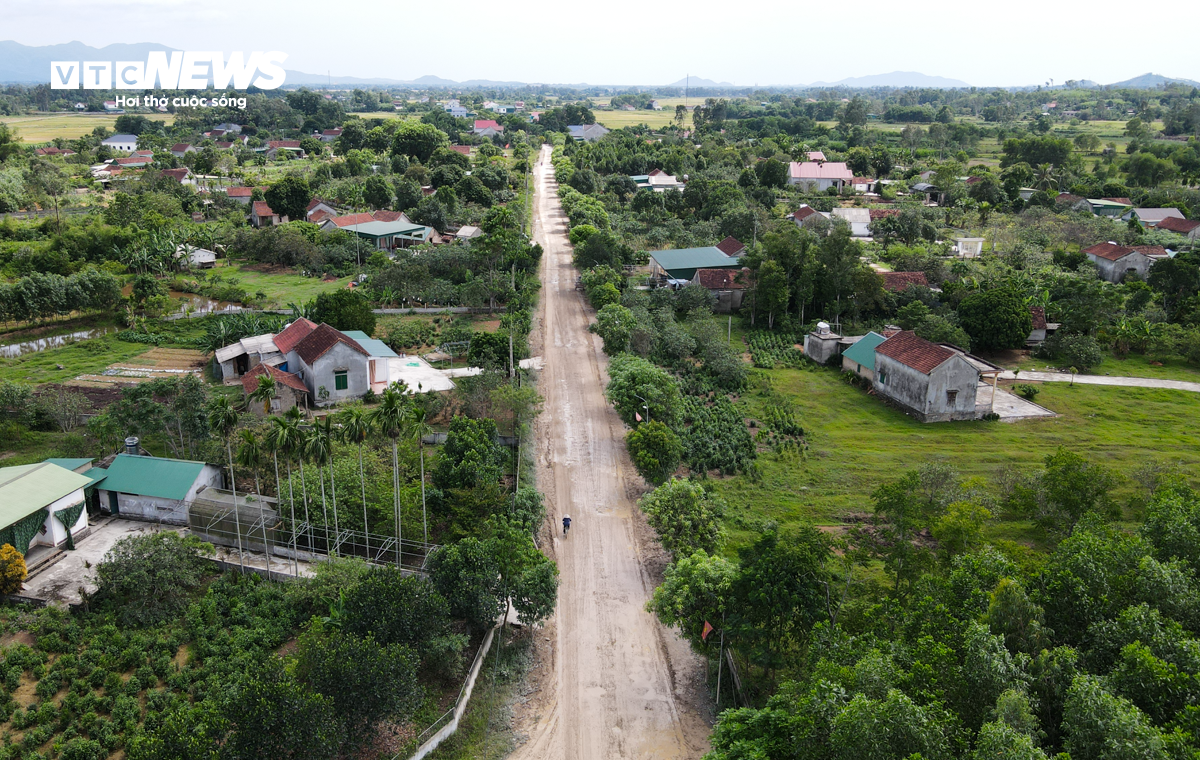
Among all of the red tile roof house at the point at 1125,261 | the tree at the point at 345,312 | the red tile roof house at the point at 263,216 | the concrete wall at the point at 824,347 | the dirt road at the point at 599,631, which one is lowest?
the dirt road at the point at 599,631

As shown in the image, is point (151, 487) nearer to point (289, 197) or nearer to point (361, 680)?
point (361, 680)

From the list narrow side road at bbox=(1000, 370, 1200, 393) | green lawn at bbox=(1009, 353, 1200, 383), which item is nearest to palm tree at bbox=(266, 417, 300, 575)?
narrow side road at bbox=(1000, 370, 1200, 393)

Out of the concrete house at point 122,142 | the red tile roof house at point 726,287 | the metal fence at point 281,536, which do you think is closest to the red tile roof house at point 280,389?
the metal fence at point 281,536

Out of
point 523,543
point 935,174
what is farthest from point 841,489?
point 935,174

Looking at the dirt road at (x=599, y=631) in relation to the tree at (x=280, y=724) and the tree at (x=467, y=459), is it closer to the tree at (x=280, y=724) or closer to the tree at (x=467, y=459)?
the tree at (x=467, y=459)

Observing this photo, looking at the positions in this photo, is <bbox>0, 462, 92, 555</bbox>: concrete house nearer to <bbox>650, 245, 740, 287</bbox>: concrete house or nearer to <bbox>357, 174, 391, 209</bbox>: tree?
<bbox>650, 245, 740, 287</bbox>: concrete house

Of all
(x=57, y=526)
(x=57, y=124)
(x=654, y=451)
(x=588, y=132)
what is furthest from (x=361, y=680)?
(x=57, y=124)
